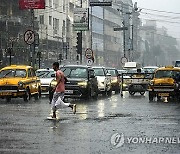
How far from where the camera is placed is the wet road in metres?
10.1

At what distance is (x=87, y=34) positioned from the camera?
4382 inches

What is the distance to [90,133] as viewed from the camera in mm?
12414

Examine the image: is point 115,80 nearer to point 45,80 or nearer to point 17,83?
point 45,80

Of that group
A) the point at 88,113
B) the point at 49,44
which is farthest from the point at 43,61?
the point at 88,113

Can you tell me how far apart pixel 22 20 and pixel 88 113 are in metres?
49.9

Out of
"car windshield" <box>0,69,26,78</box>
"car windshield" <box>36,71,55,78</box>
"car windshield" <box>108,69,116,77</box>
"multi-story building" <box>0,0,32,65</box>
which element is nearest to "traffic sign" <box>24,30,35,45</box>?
"car windshield" <box>36,71,55,78</box>

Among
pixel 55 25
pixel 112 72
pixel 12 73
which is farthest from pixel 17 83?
pixel 55 25

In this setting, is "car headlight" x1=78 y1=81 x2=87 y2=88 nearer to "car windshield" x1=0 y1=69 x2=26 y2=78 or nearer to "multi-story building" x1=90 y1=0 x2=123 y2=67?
"car windshield" x1=0 y1=69 x2=26 y2=78

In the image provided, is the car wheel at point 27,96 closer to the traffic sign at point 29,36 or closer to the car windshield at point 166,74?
the car windshield at point 166,74

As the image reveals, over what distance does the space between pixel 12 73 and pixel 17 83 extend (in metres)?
1.37

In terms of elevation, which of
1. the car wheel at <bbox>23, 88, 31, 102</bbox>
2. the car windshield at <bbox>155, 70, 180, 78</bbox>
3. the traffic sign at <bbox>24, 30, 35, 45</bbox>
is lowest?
the car wheel at <bbox>23, 88, 31, 102</bbox>

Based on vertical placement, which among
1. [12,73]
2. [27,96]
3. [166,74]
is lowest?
[27,96]

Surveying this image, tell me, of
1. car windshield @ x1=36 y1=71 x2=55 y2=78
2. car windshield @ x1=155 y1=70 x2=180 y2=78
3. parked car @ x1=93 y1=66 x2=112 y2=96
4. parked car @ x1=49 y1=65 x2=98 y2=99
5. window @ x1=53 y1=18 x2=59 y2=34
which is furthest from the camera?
window @ x1=53 y1=18 x2=59 y2=34

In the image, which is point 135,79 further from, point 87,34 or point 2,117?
point 87,34
